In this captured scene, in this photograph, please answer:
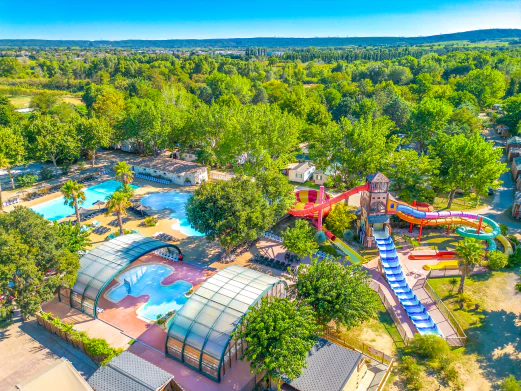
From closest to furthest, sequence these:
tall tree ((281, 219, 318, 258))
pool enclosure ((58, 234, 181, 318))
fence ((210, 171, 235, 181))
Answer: pool enclosure ((58, 234, 181, 318))
tall tree ((281, 219, 318, 258))
fence ((210, 171, 235, 181))

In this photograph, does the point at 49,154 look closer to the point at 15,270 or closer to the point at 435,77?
the point at 15,270

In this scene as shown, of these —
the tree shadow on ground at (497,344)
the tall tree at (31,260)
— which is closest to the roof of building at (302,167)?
the tree shadow on ground at (497,344)

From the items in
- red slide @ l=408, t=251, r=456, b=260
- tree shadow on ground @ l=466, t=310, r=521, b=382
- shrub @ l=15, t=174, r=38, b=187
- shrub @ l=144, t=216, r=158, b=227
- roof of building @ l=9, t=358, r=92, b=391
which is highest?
shrub @ l=15, t=174, r=38, b=187

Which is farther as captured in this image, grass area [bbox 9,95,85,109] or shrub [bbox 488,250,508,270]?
grass area [bbox 9,95,85,109]

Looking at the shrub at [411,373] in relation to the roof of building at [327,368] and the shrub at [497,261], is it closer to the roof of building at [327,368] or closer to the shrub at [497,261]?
the roof of building at [327,368]

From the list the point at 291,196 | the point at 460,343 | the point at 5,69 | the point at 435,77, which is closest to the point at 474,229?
the point at 460,343

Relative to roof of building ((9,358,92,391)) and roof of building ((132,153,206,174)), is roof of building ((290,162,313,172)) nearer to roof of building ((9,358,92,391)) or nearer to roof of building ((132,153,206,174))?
roof of building ((132,153,206,174))

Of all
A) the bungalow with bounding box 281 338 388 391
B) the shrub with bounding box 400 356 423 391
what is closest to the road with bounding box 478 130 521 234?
the shrub with bounding box 400 356 423 391
